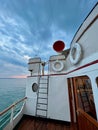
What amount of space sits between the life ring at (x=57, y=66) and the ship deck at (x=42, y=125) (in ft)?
6.46

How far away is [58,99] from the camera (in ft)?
10.3

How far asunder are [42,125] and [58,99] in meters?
1.02

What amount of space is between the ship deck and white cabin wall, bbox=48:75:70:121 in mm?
174

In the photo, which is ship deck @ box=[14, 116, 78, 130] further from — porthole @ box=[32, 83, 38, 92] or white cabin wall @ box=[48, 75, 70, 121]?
porthole @ box=[32, 83, 38, 92]

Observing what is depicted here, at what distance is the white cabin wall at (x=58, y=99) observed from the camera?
2994 mm

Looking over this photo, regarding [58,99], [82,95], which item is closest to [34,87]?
[58,99]

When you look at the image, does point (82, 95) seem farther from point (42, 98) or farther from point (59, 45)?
point (59, 45)

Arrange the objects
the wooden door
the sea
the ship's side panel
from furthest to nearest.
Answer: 1. the sea
2. the ship's side panel
3. the wooden door

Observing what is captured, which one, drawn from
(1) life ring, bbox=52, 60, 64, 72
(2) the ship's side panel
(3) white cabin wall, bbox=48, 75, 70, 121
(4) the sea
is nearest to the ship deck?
(3) white cabin wall, bbox=48, 75, 70, 121

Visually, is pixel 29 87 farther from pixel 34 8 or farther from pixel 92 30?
pixel 34 8

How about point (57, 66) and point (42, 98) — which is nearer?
point (42, 98)

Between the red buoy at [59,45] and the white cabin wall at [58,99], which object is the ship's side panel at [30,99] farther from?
the red buoy at [59,45]

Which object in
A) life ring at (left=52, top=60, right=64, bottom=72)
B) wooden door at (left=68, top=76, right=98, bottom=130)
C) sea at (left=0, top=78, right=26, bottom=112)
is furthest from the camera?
sea at (left=0, top=78, right=26, bottom=112)

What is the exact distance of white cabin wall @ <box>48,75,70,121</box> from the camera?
2.99 m
